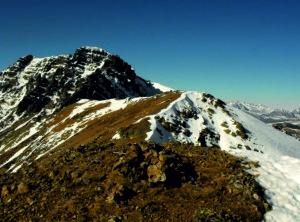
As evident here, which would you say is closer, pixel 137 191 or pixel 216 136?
pixel 137 191

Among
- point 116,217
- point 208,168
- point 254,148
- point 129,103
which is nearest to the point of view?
point 116,217

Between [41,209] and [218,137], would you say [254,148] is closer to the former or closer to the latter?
[218,137]

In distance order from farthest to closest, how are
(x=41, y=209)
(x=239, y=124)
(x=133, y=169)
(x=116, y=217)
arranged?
(x=239, y=124) < (x=133, y=169) < (x=41, y=209) < (x=116, y=217)

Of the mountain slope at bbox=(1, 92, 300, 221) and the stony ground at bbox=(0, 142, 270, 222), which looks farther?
the mountain slope at bbox=(1, 92, 300, 221)

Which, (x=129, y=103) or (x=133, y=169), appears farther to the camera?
(x=129, y=103)

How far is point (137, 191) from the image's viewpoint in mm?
14344

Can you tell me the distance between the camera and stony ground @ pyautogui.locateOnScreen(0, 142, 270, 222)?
12.4m

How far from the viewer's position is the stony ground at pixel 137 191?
1244 centimetres

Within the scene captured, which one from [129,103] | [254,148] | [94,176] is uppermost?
[129,103]

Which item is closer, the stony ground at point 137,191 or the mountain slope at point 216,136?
the stony ground at point 137,191

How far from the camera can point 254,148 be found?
181ft

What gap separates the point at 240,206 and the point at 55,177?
13.1 metres

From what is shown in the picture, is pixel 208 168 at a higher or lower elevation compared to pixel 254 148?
higher

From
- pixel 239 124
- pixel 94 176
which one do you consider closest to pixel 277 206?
pixel 94 176
